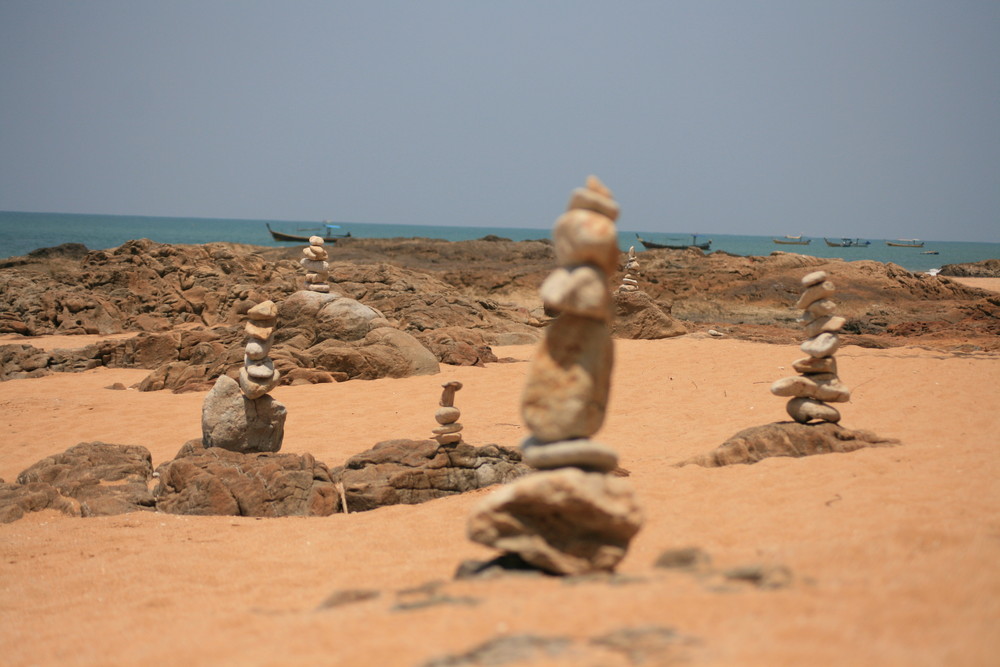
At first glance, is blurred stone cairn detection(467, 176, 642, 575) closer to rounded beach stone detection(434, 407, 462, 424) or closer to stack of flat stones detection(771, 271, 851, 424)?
rounded beach stone detection(434, 407, 462, 424)

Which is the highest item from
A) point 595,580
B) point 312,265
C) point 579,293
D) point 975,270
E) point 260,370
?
point 975,270

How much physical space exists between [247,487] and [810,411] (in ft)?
18.9

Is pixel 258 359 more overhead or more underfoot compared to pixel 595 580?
more overhead

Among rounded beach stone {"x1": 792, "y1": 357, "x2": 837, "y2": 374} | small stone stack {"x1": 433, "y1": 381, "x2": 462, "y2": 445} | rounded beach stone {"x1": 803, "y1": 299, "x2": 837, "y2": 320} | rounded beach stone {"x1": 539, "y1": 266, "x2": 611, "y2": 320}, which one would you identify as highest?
rounded beach stone {"x1": 539, "y1": 266, "x2": 611, "y2": 320}

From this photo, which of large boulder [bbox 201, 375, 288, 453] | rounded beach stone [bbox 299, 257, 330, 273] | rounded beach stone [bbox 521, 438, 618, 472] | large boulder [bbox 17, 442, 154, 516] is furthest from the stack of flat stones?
rounded beach stone [bbox 299, 257, 330, 273]

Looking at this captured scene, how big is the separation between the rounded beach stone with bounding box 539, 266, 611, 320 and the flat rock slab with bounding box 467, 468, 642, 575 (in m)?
0.87

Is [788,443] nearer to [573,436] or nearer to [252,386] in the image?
[573,436]

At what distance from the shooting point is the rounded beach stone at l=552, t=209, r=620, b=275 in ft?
13.1

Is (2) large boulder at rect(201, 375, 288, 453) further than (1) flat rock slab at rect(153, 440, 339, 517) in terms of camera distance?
Yes

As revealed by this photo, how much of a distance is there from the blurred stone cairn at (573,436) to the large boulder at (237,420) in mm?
4893

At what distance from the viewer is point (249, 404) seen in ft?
27.8

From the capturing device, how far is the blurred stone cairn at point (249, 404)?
832 cm

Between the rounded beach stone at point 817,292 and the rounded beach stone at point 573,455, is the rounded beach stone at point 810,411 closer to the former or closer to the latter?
the rounded beach stone at point 817,292

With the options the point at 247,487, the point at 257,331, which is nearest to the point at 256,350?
the point at 257,331
